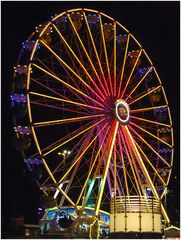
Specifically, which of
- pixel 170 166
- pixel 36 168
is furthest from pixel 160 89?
pixel 36 168

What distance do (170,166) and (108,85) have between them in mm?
7180

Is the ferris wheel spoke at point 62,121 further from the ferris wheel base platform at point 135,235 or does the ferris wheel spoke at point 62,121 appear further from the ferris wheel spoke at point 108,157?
the ferris wheel base platform at point 135,235

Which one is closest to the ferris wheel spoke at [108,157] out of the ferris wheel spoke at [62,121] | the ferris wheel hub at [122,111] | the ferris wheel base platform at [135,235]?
the ferris wheel hub at [122,111]

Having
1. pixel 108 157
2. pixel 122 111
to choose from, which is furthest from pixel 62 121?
pixel 122 111

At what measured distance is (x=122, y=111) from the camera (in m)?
26.0

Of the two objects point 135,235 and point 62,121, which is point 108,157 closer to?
point 62,121

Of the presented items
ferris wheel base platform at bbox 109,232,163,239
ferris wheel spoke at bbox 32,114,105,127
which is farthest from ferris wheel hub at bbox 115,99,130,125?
ferris wheel base platform at bbox 109,232,163,239

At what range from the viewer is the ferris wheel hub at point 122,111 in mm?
25734

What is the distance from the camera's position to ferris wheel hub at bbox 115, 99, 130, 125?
84.4ft

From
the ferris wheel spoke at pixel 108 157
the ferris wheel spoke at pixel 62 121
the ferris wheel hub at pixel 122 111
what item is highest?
the ferris wheel hub at pixel 122 111

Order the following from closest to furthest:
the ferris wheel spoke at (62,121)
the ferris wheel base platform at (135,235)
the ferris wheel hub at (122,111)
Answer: the ferris wheel base platform at (135,235) → the ferris wheel spoke at (62,121) → the ferris wheel hub at (122,111)

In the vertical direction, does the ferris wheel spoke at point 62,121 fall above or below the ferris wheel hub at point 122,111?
below

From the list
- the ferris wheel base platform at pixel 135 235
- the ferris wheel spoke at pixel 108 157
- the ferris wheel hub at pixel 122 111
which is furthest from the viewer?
the ferris wheel hub at pixel 122 111

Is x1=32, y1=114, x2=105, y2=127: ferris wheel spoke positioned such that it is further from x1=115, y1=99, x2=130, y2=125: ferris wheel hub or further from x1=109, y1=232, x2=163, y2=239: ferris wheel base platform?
x1=109, y1=232, x2=163, y2=239: ferris wheel base platform
